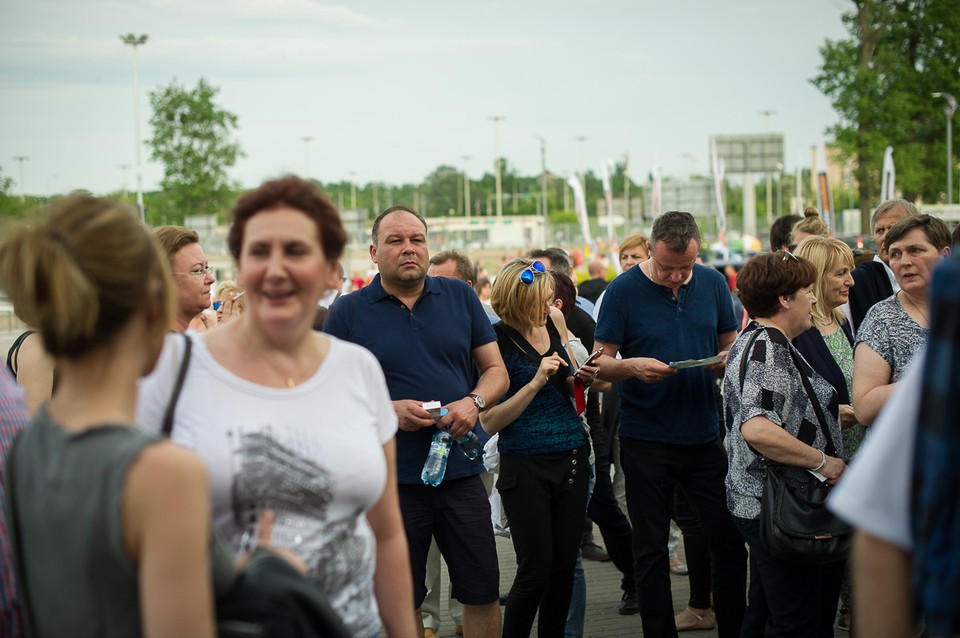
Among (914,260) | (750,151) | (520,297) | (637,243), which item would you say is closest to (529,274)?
(520,297)

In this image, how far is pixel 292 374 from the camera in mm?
→ 2646

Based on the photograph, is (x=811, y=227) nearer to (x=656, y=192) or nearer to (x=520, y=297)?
(x=520, y=297)

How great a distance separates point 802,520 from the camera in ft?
13.9

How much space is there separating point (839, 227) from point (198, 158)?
111 ft

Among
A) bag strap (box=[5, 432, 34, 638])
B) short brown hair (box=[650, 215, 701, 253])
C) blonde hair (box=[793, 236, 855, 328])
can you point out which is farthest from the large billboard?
bag strap (box=[5, 432, 34, 638])

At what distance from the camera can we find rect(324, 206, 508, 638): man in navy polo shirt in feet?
15.9

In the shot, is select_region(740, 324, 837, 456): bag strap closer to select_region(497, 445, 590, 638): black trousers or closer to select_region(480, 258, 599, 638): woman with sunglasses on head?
select_region(480, 258, 599, 638): woman with sunglasses on head

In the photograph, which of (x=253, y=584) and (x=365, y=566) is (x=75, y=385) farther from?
(x=365, y=566)

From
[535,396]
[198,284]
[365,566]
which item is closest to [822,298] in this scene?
[535,396]

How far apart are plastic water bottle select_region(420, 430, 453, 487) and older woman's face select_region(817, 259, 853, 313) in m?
2.42

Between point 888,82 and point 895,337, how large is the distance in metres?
40.2

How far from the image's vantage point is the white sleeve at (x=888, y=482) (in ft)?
6.13

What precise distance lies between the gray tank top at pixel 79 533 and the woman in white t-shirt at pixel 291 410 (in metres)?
0.43

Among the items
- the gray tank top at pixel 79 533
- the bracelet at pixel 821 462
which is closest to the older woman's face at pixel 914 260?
the bracelet at pixel 821 462
